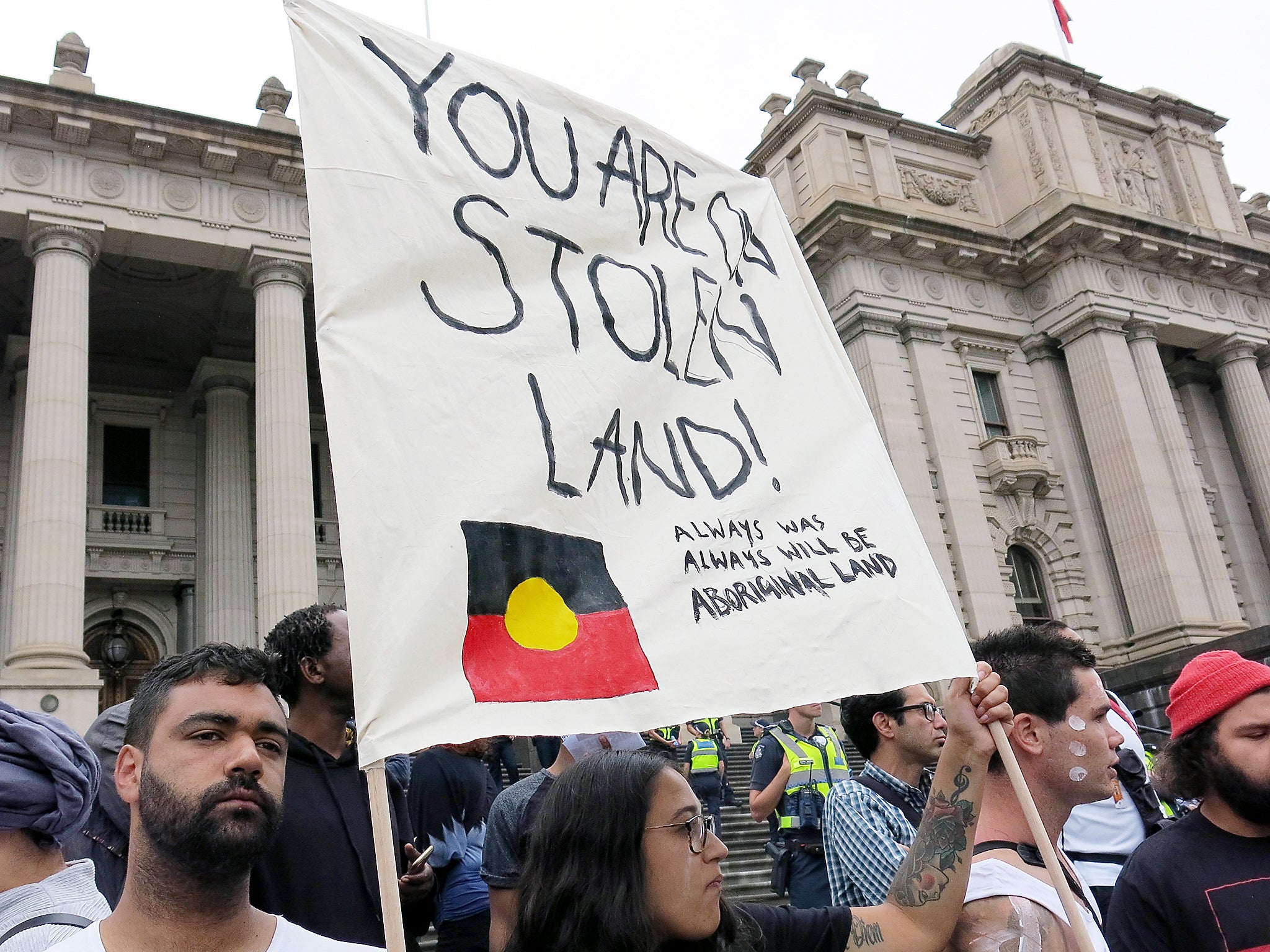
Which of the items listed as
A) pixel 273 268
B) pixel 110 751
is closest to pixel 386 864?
pixel 110 751

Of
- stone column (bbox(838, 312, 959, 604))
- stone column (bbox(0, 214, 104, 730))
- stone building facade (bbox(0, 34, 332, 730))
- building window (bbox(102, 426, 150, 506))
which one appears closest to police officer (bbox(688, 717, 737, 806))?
stone building facade (bbox(0, 34, 332, 730))

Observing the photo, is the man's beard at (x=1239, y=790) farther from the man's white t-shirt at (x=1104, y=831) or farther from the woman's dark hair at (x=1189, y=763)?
the man's white t-shirt at (x=1104, y=831)

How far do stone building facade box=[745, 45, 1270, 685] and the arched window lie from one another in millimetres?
72

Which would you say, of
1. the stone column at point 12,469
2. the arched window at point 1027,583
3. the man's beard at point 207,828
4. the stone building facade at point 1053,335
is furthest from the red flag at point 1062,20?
the man's beard at point 207,828

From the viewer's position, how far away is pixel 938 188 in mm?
26406

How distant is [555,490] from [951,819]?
1309 mm

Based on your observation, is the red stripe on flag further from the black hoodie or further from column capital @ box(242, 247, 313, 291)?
column capital @ box(242, 247, 313, 291)

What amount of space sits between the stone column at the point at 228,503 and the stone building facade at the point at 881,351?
57 mm

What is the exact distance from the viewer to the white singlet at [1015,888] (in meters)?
2.76

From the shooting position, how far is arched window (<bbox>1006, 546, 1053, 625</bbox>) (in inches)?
935

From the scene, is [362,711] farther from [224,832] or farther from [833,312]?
[833,312]

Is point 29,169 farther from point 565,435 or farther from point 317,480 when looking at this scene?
point 565,435

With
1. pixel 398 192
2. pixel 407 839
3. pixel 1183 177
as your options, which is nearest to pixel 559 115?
pixel 398 192

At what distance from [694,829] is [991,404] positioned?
952 inches
